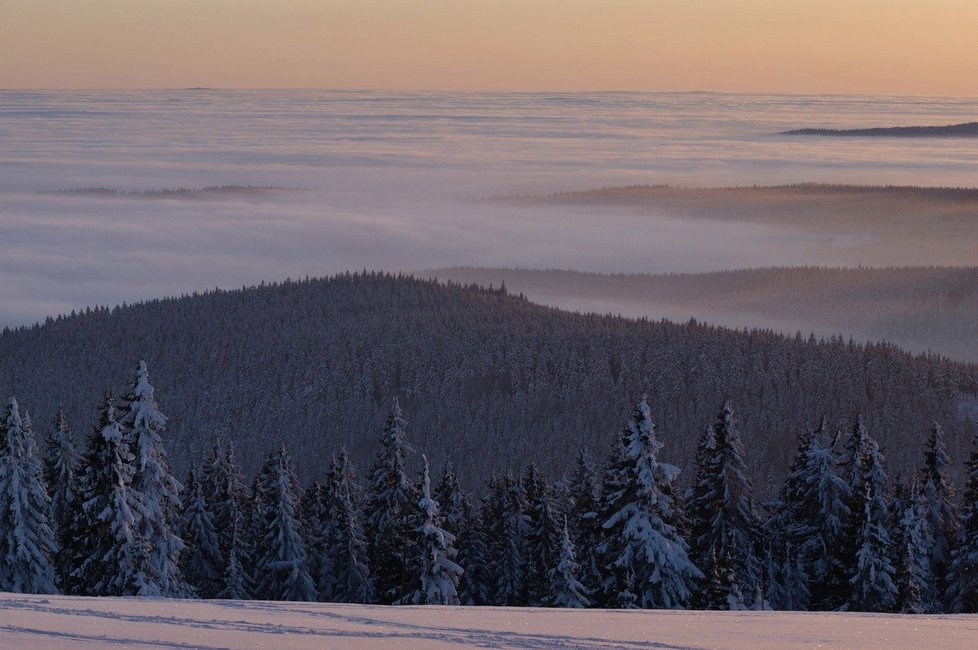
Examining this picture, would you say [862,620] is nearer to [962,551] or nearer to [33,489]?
[962,551]

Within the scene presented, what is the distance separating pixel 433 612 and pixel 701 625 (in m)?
5.89

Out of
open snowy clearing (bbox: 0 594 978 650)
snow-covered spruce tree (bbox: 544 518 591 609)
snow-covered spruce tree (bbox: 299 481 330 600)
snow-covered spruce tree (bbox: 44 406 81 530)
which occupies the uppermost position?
snow-covered spruce tree (bbox: 44 406 81 530)

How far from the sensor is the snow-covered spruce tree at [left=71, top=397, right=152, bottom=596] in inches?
1772

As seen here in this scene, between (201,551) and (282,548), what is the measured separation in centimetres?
532

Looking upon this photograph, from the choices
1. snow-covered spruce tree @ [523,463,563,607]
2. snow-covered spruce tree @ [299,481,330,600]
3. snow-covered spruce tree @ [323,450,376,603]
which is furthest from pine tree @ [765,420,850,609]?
snow-covered spruce tree @ [299,481,330,600]

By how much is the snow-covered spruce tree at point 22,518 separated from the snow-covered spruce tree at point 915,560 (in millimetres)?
33776

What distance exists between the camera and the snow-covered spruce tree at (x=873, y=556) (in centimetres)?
5122

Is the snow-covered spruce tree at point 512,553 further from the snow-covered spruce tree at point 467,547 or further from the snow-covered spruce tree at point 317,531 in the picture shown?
the snow-covered spruce tree at point 317,531

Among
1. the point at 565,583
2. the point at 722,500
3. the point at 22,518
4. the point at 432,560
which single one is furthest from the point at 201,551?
the point at 722,500

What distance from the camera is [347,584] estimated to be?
61531 millimetres

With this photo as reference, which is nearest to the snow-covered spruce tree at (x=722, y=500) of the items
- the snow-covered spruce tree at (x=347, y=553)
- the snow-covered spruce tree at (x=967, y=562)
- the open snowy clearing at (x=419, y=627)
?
the snow-covered spruce tree at (x=967, y=562)

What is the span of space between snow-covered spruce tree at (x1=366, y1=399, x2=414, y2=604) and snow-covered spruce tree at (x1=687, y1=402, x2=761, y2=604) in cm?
1233

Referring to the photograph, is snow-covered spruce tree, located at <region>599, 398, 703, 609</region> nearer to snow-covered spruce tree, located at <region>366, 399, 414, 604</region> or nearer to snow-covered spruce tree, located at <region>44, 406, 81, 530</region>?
snow-covered spruce tree, located at <region>366, 399, 414, 604</region>

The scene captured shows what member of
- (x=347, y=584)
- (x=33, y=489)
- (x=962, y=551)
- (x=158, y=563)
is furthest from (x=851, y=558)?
(x=33, y=489)
